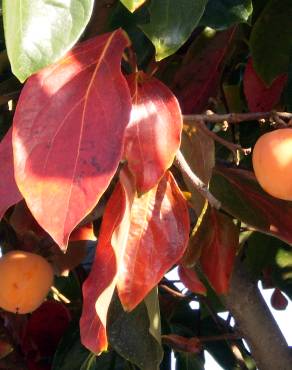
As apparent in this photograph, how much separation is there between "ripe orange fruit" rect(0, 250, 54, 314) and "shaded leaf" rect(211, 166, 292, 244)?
0.30 m

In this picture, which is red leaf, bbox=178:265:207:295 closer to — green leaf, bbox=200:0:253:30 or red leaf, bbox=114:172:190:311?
red leaf, bbox=114:172:190:311

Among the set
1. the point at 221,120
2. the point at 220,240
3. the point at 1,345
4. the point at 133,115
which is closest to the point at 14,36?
the point at 133,115

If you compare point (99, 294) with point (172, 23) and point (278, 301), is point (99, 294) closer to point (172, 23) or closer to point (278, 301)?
point (172, 23)

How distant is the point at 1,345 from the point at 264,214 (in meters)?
0.54

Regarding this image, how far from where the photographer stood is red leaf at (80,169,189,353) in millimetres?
845

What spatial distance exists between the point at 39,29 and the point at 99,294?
243 millimetres

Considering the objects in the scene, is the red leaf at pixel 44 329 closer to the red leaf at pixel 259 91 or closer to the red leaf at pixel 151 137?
the red leaf at pixel 259 91

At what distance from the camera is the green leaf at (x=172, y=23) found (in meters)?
0.92

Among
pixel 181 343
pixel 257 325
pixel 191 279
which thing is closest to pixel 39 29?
pixel 191 279

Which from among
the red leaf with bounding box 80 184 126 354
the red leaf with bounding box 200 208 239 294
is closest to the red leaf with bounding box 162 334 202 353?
the red leaf with bounding box 200 208 239 294

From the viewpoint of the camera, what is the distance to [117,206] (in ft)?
2.97

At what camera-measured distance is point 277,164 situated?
93cm

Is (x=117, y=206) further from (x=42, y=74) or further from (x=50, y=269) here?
(x=50, y=269)

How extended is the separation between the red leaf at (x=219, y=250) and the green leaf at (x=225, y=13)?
0.72 ft
